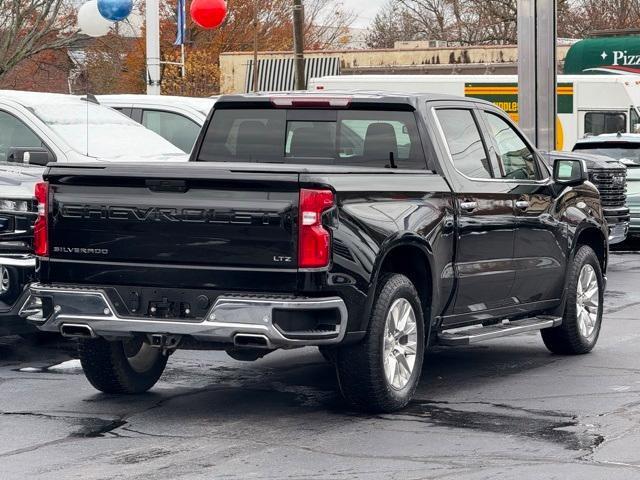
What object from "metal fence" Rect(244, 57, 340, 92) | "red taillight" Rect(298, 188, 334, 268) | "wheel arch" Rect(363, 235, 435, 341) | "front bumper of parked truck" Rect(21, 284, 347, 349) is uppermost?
"metal fence" Rect(244, 57, 340, 92)

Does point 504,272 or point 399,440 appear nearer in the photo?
point 399,440

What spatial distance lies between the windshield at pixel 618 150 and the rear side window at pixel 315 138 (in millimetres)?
12166

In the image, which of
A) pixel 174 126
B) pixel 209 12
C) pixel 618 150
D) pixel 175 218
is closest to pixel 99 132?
pixel 174 126

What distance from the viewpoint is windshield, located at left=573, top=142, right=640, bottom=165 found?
2103 cm

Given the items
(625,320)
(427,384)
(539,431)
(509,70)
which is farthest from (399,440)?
(509,70)

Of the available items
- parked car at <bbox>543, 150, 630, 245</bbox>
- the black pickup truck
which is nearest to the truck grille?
parked car at <bbox>543, 150, 630, 245</bbox>

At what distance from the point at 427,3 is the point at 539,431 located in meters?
64.6

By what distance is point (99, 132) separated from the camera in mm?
12094

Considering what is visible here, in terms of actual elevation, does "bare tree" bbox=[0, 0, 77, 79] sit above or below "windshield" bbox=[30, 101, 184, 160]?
above

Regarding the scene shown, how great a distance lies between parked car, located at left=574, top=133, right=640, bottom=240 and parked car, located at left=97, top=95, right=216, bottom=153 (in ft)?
24.8

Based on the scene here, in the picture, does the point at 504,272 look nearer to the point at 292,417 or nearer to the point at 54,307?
the point at 292,417

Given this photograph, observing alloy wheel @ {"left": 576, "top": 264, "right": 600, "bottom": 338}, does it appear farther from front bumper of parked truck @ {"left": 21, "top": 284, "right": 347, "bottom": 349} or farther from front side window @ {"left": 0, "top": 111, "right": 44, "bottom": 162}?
front side window @ {"left": 0, "top": 111, "right": 44, "bottom": 162}

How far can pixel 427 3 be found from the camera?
233 ft

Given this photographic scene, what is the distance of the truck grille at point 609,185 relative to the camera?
17.5 m
